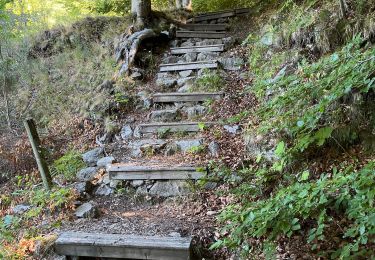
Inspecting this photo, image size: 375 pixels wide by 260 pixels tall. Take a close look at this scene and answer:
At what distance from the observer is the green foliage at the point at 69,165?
5863 millimetres

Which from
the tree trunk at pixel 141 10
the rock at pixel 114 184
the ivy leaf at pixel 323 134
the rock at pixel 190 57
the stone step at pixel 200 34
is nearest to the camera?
the ivy leaf at pixel 323 134

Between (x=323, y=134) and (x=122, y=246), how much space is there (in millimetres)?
2497

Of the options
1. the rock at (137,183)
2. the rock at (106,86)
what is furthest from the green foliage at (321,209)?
the rock at (106,86)

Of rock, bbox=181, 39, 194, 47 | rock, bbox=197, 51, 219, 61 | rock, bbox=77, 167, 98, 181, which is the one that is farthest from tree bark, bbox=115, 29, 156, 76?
rock, bbox=77, 167, 98, 181

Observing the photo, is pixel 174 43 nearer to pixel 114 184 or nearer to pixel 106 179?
pixel 106 179

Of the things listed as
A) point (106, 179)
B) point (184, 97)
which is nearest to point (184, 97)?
point (184, 97)

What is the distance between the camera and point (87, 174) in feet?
18.7

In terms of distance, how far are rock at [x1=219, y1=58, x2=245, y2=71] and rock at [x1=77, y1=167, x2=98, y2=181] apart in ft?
12.5

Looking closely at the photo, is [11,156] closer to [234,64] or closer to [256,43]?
[234,64]

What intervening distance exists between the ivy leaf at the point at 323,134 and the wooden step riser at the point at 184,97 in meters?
3.18

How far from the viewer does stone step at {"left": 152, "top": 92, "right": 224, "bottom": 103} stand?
22.0 ft

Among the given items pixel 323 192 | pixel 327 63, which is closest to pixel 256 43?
pixel 327 63

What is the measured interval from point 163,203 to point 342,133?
2.53 metres

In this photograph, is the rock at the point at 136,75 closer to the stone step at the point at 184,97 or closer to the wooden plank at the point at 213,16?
the stone step at the point at 184,97
